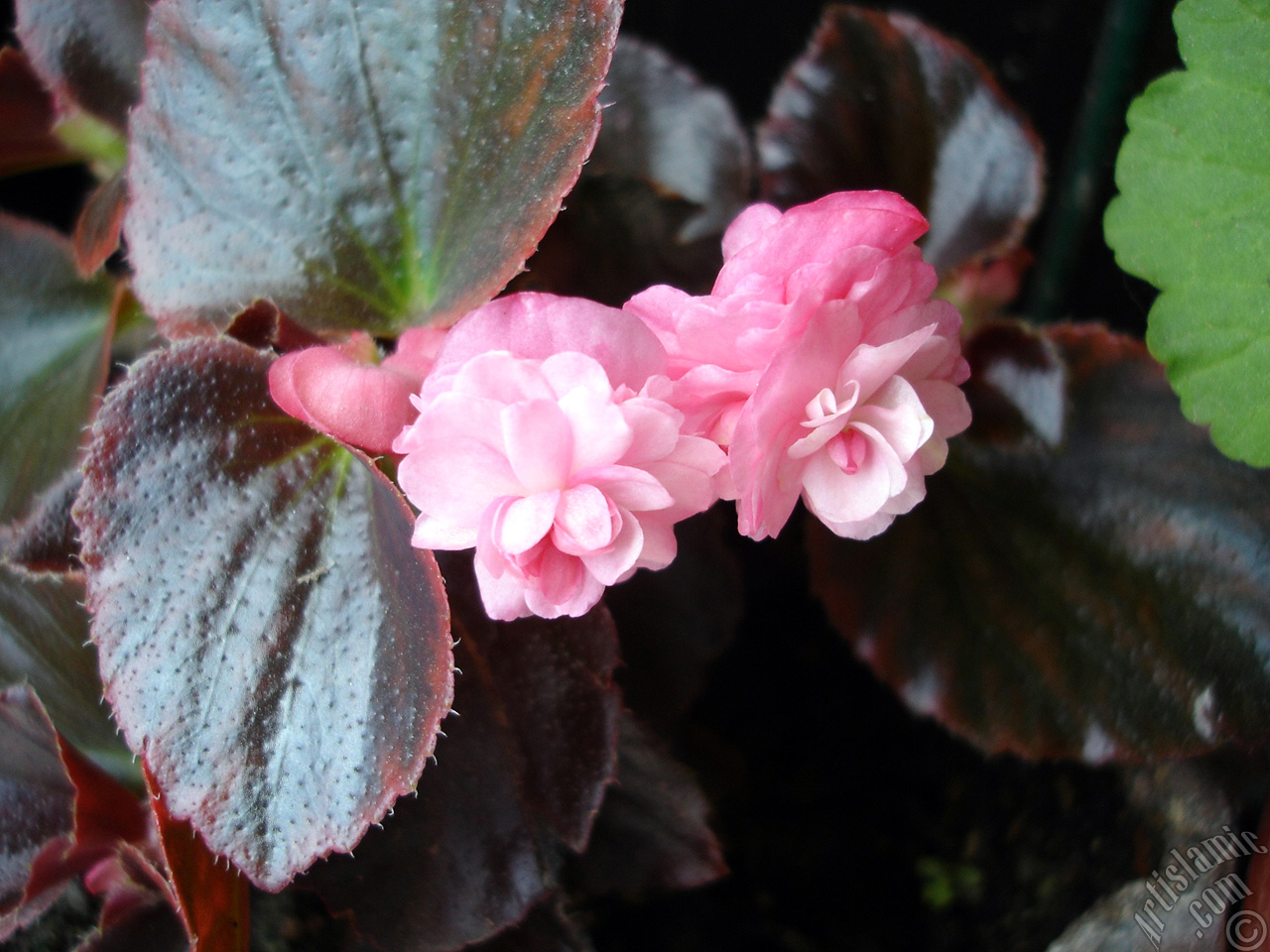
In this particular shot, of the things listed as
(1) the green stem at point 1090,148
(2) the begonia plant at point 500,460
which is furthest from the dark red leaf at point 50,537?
(1) the green stem at point 1090,148

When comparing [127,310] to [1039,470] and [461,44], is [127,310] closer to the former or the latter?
[461,44]

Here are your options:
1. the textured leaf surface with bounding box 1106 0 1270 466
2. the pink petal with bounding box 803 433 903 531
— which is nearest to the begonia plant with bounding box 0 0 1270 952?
the pink petal with bounding box 803 433 903 531

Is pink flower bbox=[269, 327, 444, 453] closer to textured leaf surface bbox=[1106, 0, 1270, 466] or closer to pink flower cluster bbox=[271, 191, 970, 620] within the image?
pink flower cluster bbox=[271, 191, 970, 620]

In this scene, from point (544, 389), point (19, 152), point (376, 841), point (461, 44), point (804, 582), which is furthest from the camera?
point (804, 582)

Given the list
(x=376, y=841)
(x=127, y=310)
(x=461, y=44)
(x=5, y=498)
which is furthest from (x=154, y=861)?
(x=461, y=44)

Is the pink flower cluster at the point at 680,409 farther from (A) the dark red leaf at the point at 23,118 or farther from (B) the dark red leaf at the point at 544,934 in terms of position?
(A) the dark red leaf at the point at 23,118

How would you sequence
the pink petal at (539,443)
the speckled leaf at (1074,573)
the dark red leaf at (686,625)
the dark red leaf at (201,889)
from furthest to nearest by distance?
the dark red leaf at (686,625)
the speckled leaf at (1074,573)
the dark red leaf at (201,889)
the pink petal at (539,443)
